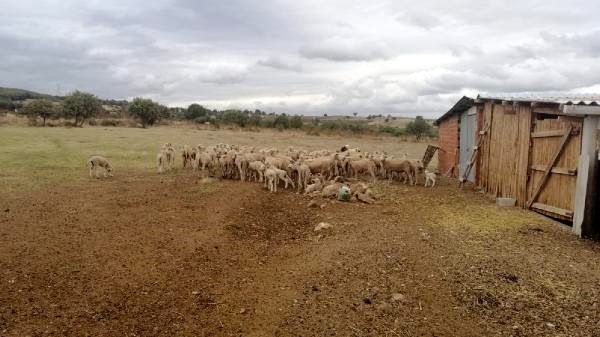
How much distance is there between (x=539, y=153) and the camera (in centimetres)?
1234

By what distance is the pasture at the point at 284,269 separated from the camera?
21.0 ft

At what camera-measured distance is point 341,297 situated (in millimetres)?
7055

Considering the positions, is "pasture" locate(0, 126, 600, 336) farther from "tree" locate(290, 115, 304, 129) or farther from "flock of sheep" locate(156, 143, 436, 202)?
"tree" locate(290, 115, 304, 129)

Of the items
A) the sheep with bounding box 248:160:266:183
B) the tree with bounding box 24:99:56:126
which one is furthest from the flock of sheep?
the tree with bounding box 24:99:56:126

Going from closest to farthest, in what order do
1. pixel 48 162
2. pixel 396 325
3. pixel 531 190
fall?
pixel 396 325 → pixel 531 190 → pixel 48 162

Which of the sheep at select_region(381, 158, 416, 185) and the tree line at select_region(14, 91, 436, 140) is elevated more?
the tree line at select_region(14, 91, 436, 140)

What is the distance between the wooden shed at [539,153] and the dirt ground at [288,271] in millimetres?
669

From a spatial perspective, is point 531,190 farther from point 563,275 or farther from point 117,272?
point 117,272

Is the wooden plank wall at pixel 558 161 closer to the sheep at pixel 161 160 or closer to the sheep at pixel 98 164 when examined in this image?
the sheep at pixel 161 160

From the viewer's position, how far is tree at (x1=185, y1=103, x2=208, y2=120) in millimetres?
80625

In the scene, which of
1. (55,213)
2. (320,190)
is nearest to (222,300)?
(55,213)

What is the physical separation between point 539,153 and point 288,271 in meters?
7.93

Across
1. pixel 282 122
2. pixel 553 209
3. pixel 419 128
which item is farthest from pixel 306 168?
pixel 282 122

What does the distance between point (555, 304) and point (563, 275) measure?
45.0 inches
